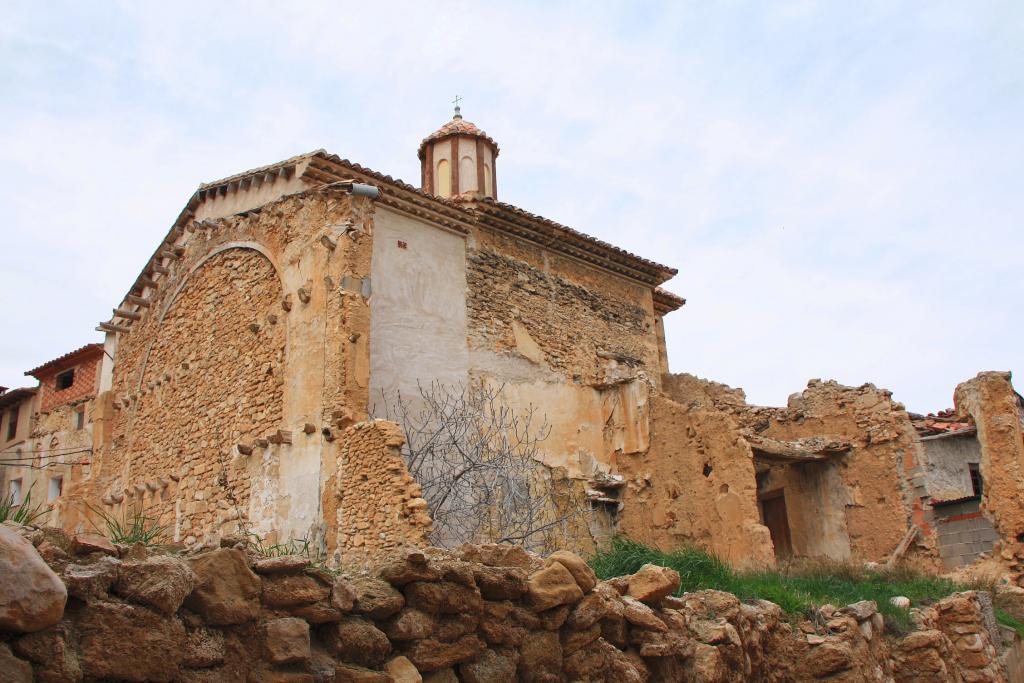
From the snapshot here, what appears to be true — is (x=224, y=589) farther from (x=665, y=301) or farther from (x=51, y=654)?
(x=665, y=301)

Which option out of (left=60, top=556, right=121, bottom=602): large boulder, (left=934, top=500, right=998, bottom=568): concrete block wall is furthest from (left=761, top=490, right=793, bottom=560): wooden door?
(left=60, top=556, right=121, bottom=602): large boulder

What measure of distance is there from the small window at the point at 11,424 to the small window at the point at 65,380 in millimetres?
3395

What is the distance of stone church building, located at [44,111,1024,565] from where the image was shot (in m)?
12.8

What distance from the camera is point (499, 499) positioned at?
13117 millimetres

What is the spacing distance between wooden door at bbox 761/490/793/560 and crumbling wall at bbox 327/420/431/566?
316 inches

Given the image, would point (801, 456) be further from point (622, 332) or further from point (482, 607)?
point (482, 607)

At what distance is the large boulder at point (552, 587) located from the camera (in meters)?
6.01

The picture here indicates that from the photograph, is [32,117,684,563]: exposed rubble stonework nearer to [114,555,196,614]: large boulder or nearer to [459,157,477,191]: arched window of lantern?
[459,157,477,191]: arched window of lantern

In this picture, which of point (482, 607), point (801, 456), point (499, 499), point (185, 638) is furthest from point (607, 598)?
point (801, 456)

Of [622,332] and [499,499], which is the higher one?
[622,332]

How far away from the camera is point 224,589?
14.4ft

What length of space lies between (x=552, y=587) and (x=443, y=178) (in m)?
15.2

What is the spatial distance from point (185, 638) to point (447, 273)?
35.1 ft

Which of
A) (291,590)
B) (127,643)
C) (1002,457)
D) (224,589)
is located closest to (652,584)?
(291,590)
